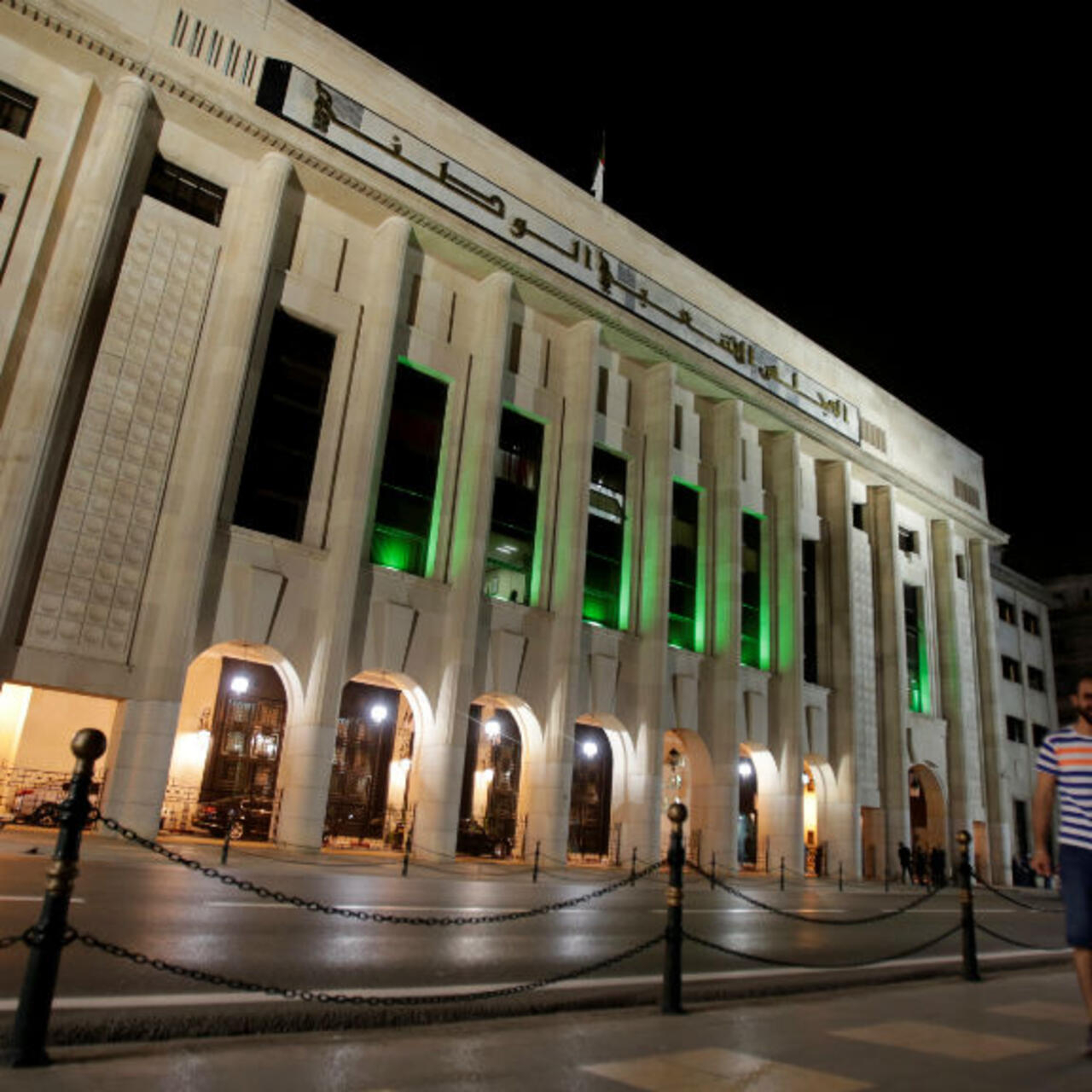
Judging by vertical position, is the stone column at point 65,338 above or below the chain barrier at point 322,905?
above

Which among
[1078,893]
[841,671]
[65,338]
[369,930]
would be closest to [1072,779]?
[1078,893]

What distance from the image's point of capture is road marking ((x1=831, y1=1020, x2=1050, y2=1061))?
5.83 m

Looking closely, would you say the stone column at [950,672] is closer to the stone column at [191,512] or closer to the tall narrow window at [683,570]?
the tall narrow window at [683,570]

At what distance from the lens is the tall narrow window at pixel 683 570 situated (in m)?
31.0

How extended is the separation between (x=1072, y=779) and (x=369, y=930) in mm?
7254

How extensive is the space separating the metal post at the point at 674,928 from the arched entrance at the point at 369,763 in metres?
21.5

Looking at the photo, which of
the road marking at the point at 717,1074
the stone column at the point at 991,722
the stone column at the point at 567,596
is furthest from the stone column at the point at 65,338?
the stone column at the point at 991,722

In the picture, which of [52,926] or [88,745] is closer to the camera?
[52,926]

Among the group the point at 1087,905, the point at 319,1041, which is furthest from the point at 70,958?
the point at 1087,905

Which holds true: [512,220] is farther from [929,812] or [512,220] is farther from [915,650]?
[929,812]

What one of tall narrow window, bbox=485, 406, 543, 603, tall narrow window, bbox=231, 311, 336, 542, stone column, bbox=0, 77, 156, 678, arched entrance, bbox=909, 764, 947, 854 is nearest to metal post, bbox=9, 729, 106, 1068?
stone column, bbox=0, 77, 156, 678

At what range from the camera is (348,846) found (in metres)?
25.6

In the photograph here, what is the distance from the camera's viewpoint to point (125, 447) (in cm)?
1998

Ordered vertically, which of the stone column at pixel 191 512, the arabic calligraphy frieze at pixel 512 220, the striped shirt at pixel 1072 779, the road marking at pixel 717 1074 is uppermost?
the arabic calligraphy frieze at pixel 512 220
